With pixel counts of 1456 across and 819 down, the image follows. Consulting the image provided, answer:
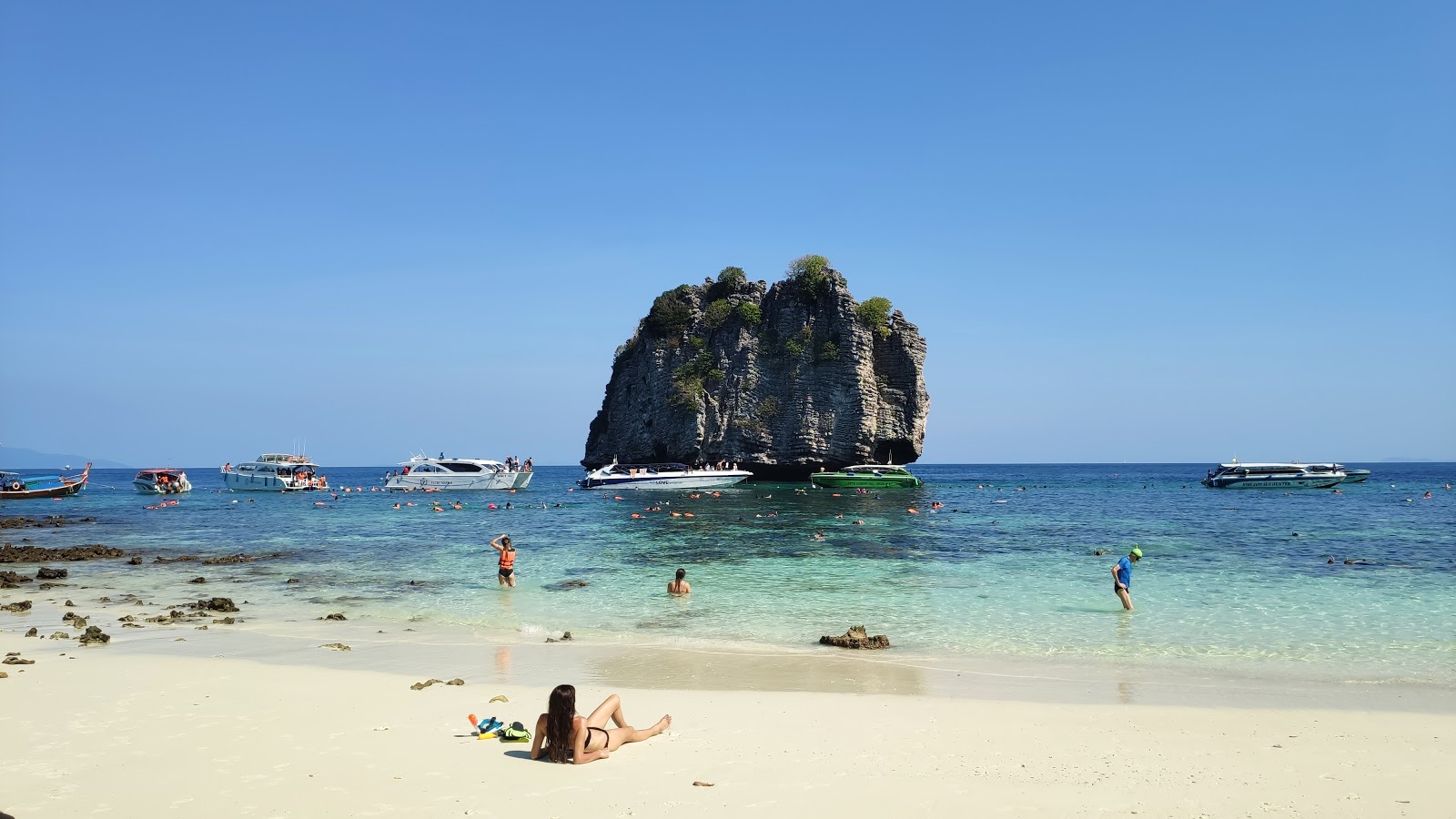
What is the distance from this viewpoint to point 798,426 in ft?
242

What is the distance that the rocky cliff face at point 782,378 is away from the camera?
7244 cm

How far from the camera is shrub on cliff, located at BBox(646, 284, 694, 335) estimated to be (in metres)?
82.0

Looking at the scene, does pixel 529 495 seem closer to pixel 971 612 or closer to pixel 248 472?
pixel 248 472

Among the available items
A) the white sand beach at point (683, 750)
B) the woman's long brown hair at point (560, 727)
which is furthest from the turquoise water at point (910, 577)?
the woman's long brown hair at point (560, 727)

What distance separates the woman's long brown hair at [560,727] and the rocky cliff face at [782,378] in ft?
213

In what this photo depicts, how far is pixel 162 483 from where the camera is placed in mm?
69562

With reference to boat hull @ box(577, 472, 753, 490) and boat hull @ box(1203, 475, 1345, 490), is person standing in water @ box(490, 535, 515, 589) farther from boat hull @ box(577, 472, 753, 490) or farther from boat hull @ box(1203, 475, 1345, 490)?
boat hull @ box(1203, 475, 1345, 490)

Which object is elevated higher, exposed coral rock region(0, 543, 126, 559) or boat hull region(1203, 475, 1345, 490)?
boat hull region(1203, 475, 1345, 490)

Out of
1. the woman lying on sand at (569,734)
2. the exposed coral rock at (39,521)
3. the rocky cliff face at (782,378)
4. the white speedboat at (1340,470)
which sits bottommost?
the exposed coral rock at (39,521)

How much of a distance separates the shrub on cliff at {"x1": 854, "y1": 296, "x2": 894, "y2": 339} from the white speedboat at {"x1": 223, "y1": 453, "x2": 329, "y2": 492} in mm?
49187

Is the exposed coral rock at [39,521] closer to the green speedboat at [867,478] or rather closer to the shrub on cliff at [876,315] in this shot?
the green speedboat at [867,478]

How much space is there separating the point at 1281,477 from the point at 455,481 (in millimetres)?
68561

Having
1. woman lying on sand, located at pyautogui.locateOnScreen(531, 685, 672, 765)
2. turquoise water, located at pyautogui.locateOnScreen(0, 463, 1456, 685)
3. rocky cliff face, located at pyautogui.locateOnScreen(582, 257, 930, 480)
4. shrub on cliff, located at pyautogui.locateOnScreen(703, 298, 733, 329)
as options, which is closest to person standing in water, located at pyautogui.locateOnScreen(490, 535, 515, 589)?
turquoise water, located at pyautogui.locateOnScreen(0, 463, 1456, 685)

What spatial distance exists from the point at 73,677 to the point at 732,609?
1061 cm
